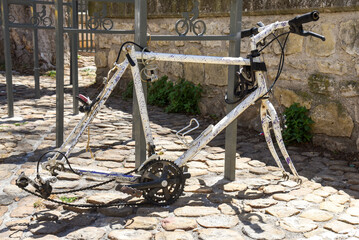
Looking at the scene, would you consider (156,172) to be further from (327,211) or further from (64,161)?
(327,211)

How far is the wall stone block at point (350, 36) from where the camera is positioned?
3951 millimetres

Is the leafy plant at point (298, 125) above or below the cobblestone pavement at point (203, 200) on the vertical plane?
above

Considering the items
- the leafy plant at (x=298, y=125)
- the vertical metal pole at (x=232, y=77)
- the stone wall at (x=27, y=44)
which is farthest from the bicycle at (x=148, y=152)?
the stone wall at (x=27, y=44)

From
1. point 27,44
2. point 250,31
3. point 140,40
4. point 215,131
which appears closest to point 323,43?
point 250,31

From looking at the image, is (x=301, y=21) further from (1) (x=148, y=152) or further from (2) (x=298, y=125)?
(2) (x=298, y=125)

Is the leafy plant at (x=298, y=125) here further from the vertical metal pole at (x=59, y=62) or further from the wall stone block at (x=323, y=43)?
the vertical metal pole at (x=59, y=62)

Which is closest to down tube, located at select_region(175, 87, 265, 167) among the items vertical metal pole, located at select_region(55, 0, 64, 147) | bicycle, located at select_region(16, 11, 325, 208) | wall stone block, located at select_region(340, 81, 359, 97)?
bicycle, located at select_region(16, 11, 325, 208)

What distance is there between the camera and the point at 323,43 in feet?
13.8

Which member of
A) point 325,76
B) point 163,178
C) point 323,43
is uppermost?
point 323,43

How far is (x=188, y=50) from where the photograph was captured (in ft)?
19.4

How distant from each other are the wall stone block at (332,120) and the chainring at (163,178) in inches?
73.3

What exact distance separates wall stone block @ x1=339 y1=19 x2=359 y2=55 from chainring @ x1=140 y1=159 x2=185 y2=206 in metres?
2.01

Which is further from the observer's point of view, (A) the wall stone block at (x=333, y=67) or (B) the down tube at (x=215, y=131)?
(A) the wall stone block at (x=333, y=67)

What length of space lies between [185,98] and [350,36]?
94.0 inches
